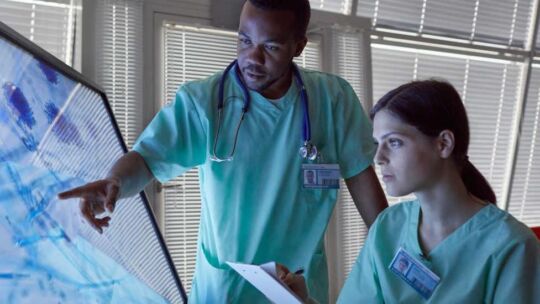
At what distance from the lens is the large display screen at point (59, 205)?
1025mm

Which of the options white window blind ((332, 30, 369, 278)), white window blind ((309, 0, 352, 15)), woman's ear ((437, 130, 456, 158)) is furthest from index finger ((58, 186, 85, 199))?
white window blind ((309, 0, 352, 15))

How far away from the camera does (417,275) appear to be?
1.44 meters

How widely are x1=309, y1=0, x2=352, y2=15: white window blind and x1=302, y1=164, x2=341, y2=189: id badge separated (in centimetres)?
206

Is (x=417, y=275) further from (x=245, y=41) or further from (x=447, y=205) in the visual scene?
(x=245, y=41)

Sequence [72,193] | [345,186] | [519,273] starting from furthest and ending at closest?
[345,186], [519,273], [72,193]

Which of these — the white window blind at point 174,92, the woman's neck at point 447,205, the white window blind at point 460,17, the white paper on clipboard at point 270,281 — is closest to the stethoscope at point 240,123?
the woman's neck at point 447,205

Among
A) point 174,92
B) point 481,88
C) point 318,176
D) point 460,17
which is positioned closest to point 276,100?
point 318,176

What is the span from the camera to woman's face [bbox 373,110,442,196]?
1.46m

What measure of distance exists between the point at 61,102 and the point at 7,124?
0.39 meters

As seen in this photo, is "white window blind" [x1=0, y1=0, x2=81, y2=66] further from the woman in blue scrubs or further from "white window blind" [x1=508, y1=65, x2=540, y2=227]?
"white window blind" [x1=508, y1=65, x2=540, y2=227]

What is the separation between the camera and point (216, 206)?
5.62 ft

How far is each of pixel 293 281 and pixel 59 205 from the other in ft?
1.76

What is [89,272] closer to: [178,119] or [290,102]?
[178,119]

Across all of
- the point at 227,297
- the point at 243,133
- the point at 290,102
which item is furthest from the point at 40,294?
the point at 290,102
